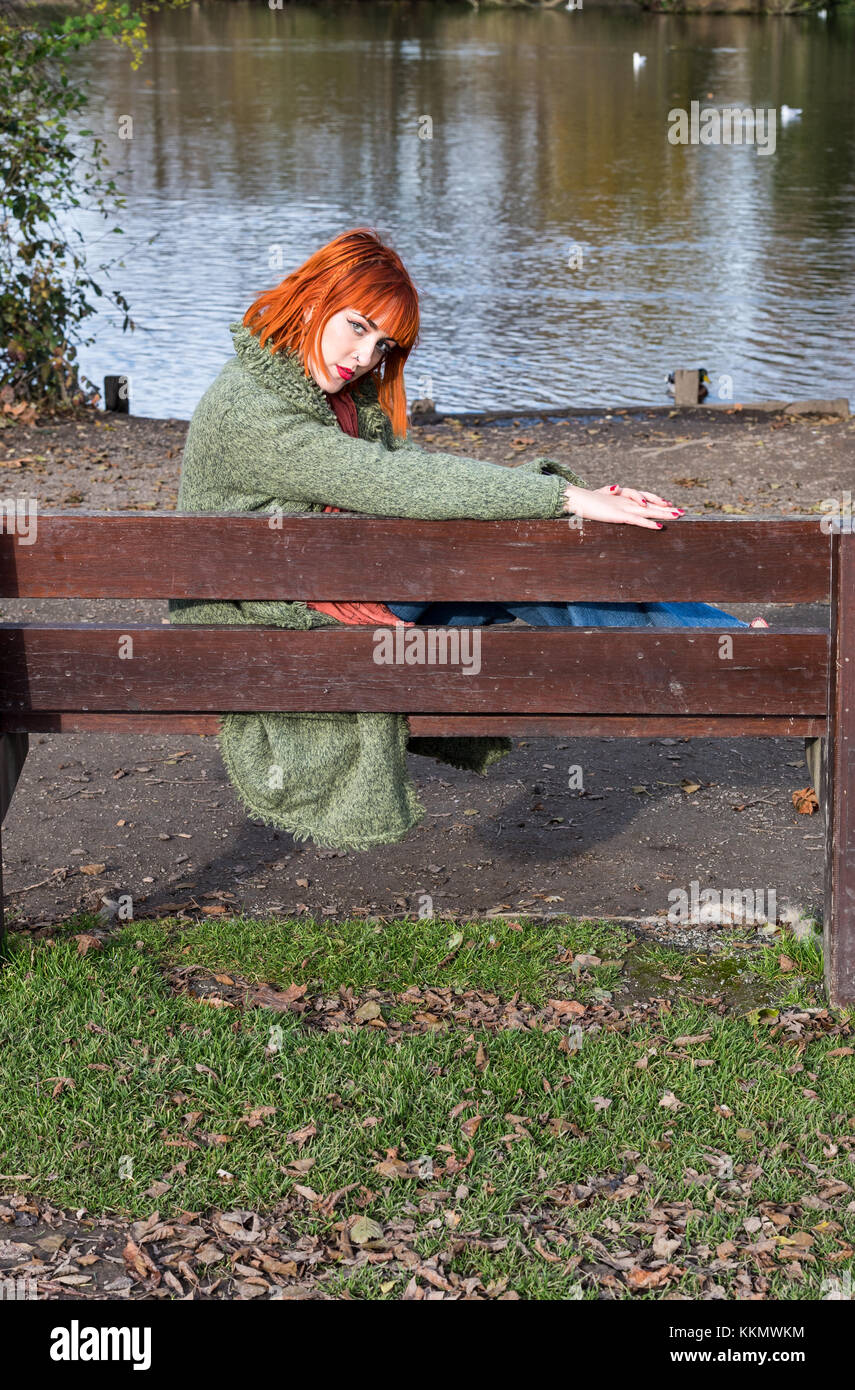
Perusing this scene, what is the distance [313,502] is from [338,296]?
0.49 meters

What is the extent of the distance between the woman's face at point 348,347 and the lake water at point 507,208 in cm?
803

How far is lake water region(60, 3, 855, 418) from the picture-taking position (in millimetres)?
15164

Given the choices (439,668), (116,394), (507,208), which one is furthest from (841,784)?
(507,208)

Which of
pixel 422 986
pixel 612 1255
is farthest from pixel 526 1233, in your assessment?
pixel 422 986

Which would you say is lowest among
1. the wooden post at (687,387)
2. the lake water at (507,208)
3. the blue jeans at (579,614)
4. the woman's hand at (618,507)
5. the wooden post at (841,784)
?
the wooden post at (841,784)

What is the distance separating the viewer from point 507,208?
2386cm

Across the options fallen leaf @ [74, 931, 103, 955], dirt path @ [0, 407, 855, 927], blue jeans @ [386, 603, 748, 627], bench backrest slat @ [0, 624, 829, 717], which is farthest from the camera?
dirt path @ [0, 407, 855, 927]

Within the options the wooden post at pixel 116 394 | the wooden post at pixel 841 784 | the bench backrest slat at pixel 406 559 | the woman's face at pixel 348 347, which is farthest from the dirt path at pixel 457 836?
the wooden post at pixel 116 394

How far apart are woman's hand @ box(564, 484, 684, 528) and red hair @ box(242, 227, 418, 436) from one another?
0.55m

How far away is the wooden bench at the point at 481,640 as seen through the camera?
3.47 meters

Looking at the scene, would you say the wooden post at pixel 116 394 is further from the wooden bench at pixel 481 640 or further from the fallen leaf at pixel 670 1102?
the fallen leaf at pixel 670 1102

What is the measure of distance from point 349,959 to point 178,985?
0.45 meters

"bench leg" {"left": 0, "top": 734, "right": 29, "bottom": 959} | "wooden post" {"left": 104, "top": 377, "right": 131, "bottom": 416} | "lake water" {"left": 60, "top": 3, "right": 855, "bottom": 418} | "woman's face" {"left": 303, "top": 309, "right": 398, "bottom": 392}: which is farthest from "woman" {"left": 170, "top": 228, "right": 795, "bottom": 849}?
"wooden post" {"left": 104, "top": 377, "right": 131, "bottom": 416}

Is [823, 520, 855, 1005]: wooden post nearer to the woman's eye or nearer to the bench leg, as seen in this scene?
the woman's eye
